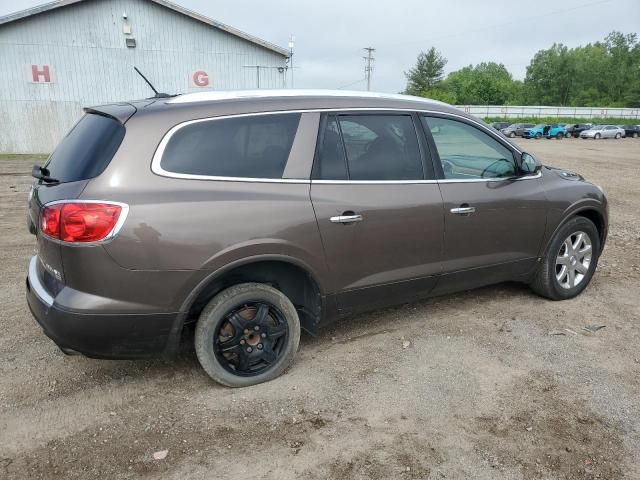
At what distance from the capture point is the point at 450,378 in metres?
3.29

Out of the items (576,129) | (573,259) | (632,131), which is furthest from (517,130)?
(573,259)

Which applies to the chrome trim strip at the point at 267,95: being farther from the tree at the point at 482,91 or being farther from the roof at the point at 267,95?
the tree at the point at 482,91

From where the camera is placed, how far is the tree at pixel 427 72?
9325 centimetres

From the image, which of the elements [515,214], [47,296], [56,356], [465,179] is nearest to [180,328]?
[47,296]

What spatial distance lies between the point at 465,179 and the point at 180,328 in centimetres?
237

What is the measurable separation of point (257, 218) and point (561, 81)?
10455cm

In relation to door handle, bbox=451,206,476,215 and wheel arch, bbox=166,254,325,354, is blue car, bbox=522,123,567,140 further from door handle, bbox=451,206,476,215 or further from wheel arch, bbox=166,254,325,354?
wheel arch, bbox=166,254,325,354

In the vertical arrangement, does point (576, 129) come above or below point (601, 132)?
above

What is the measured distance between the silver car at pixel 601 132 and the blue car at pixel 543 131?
250 centimetres

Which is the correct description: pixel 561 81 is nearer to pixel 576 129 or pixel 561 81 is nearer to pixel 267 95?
pixel 576 129

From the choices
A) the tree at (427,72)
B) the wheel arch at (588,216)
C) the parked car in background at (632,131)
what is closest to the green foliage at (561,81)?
the tree at (427,72)

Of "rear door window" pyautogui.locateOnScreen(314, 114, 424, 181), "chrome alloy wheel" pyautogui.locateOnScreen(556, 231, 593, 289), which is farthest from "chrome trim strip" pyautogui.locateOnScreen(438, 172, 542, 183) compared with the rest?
"chrome alloy wheel" pyautogui.locateOnScreen(556, 231, 593, 289)

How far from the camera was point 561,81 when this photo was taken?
9244 cm

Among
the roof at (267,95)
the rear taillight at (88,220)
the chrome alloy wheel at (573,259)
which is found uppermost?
the roof at (267,95)
